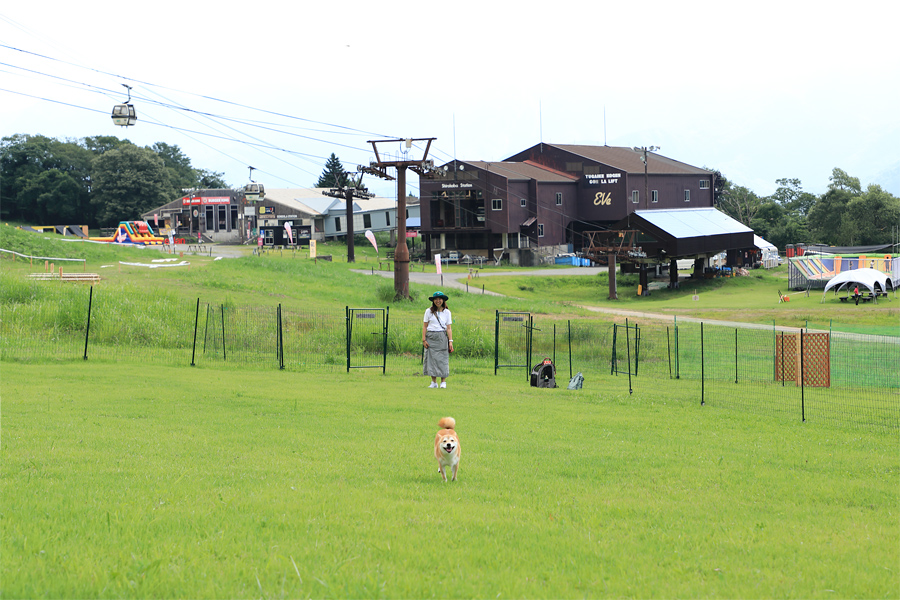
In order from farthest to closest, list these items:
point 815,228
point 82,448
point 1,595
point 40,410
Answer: point 815,228 → point 40,410 → point 82,448 → point 1,595

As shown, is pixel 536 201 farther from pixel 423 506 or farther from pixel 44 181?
pixel 423 506

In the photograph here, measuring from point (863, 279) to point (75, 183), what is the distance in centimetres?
9717

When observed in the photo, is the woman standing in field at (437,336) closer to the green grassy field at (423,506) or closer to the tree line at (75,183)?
the green grassy field at (423,506)

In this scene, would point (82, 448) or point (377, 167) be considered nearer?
point (82, 448)

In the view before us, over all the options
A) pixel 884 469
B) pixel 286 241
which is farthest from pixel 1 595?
pixel 286 241

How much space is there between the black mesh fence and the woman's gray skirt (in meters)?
2.99

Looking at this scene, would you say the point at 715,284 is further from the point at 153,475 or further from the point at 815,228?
the point at 153,475

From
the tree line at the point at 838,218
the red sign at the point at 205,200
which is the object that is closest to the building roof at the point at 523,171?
the tree line at the point at 838,218

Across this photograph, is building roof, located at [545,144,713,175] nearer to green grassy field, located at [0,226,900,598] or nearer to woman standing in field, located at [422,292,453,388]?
woman standing in field, located at [422,292,453,388]

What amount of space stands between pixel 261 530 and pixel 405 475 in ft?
9.25

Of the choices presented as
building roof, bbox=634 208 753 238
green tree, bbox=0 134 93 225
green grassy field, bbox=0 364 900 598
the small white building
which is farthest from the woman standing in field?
green tree, bbox=0 134 93 225

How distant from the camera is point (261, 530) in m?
6.11

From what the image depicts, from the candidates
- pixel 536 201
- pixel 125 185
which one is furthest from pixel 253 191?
pixel 536 201

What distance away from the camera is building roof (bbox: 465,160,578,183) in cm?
8406
